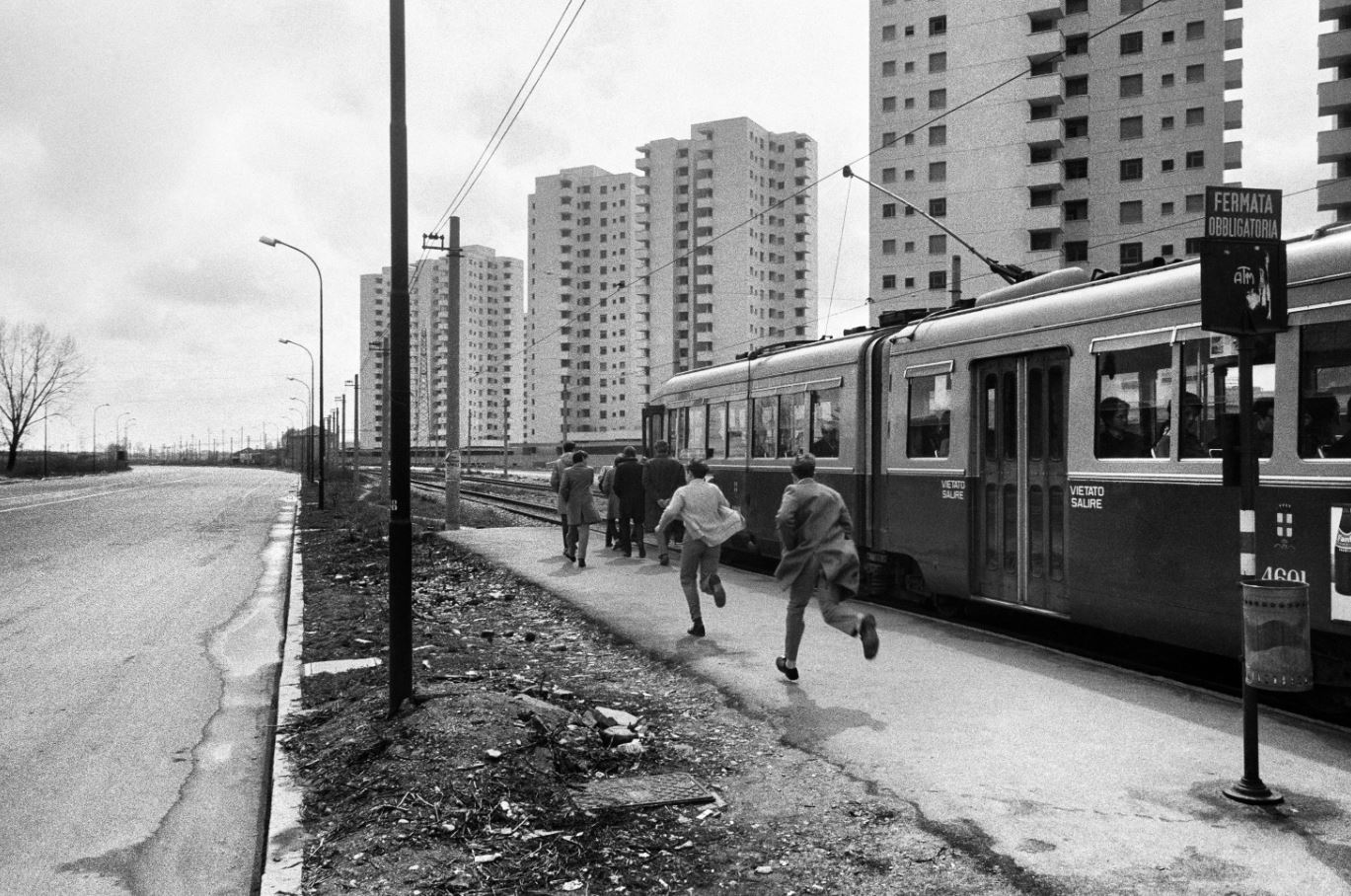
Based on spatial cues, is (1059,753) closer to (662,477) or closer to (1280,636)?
(1280,636)

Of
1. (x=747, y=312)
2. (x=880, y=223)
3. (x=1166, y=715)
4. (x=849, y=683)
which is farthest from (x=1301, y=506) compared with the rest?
(x=747, y=312)

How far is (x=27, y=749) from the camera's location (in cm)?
657

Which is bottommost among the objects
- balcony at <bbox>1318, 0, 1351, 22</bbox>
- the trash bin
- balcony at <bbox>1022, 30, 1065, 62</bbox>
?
the trash bin

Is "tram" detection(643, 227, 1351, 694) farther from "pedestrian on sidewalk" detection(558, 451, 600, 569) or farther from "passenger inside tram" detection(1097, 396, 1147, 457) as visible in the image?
"pedestrian on sidewalk" detection(558, 451, 600, 569)

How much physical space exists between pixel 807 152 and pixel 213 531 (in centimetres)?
10638

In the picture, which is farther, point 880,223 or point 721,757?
point 880,223

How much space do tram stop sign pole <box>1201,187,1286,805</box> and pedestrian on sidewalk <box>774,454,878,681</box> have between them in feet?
9.86

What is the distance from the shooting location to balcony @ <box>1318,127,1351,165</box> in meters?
52.0

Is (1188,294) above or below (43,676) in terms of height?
above

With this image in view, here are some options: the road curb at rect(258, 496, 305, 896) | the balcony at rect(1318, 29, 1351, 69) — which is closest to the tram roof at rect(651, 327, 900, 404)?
the road curb at rect(258, 496, 305, 896)

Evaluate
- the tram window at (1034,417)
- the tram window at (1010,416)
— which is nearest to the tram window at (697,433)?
the tram window at (1010,416)

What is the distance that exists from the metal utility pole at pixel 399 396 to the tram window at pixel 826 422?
6682 millimetres

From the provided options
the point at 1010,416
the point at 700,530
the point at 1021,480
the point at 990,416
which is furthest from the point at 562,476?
the point at 1021,480

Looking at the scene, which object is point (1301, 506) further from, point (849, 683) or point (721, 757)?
point (721, 757)
